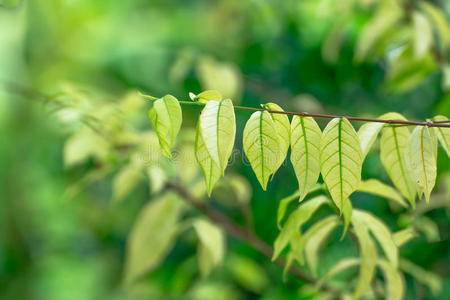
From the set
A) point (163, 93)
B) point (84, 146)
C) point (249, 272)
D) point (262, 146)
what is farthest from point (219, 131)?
point (163, 93)

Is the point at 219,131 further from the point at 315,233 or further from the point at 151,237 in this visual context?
the point at 151,237

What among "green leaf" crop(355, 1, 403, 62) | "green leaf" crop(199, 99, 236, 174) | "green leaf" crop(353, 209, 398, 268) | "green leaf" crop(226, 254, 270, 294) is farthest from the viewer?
"green leaf" crop(226, 254, 270, 294)

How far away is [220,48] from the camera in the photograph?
4.42 ft

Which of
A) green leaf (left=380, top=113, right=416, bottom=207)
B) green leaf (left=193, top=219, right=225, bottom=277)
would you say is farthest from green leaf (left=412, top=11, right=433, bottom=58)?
green leaf (left=193, top=219, right=225, bottom=277)

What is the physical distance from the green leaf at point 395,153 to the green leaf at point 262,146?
0.13 m

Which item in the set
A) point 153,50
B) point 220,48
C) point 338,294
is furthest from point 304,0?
Result: point 338,294

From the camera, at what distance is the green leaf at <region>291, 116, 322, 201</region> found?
1.01 ft

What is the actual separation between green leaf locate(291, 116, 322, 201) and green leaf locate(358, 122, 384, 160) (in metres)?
0.04

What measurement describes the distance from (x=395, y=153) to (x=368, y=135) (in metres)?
0.06

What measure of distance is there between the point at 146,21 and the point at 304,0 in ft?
3.21

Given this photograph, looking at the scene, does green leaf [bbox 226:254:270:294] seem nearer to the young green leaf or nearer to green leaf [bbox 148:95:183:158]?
the young green leaf

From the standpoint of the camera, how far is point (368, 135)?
33cm

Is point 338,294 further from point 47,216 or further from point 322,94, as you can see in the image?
point 47,216

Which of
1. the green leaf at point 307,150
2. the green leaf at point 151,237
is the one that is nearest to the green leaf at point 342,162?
the green leaf at point 307,150
